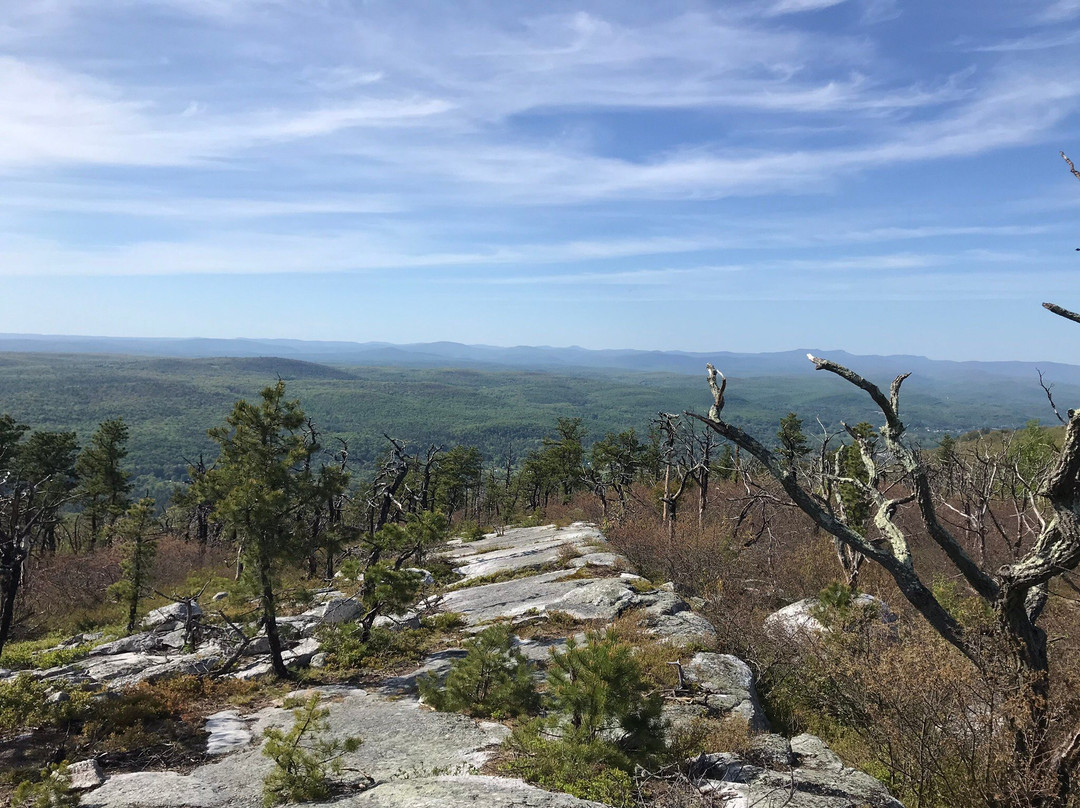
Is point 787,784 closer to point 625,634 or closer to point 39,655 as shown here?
point 625,634

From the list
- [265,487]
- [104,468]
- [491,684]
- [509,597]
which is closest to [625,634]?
[491,684]

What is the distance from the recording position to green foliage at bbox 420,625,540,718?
37.7ft

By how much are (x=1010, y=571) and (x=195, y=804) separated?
1058cm

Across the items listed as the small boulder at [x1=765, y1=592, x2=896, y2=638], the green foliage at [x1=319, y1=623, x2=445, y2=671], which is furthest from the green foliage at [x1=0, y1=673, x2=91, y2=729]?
the small boulder at [x1=765, y1=592, x2=896, y2=638]

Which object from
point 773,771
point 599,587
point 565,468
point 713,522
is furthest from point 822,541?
point 565,468

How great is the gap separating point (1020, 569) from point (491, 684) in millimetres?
9324

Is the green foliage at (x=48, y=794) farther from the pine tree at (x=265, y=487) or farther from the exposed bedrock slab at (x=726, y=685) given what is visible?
the exposed bedrock slab at (x=726, y=685)

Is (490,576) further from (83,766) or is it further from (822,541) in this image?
(83,766)

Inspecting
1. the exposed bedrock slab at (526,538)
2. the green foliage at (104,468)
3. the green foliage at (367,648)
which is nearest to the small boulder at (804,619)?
the green foliage at (367,648)

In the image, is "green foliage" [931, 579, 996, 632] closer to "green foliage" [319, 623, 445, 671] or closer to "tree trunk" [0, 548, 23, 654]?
"green foliage" [319, 623, 445, 671]

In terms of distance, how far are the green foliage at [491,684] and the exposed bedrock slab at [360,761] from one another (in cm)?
32

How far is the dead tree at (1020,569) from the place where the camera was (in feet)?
17.8

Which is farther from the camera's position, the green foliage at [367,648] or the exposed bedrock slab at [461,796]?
the green foliage at [367,648]

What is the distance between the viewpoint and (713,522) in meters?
30.8
